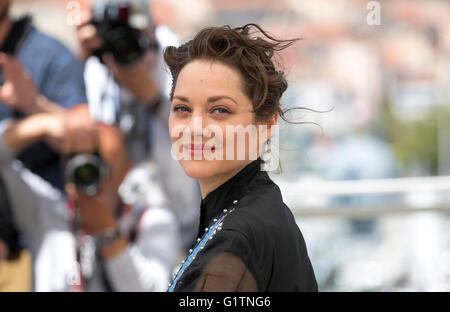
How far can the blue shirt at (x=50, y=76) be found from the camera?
199 centimetres

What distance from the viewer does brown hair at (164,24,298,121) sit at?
0.88 metres

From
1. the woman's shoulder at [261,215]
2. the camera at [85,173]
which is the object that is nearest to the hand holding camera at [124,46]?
the camera at [85,173]

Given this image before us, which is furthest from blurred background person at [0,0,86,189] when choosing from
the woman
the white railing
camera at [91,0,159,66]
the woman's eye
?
the woman's eye

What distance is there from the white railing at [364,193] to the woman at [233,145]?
152cm

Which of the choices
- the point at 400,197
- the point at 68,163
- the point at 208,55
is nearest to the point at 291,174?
the point at 400,197

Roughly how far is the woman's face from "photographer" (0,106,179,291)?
108 cm

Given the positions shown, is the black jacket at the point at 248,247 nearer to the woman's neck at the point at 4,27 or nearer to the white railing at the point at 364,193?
the woman's neck at the point at 4,27

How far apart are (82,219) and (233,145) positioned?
3.80 feet

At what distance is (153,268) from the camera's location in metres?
1.97

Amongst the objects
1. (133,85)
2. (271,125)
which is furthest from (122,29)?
(271,125)

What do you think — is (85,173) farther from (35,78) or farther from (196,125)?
(196,125)

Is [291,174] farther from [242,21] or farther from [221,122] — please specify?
[221,122]

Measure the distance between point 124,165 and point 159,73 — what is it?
0.30m

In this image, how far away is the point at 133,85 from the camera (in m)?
2.09
